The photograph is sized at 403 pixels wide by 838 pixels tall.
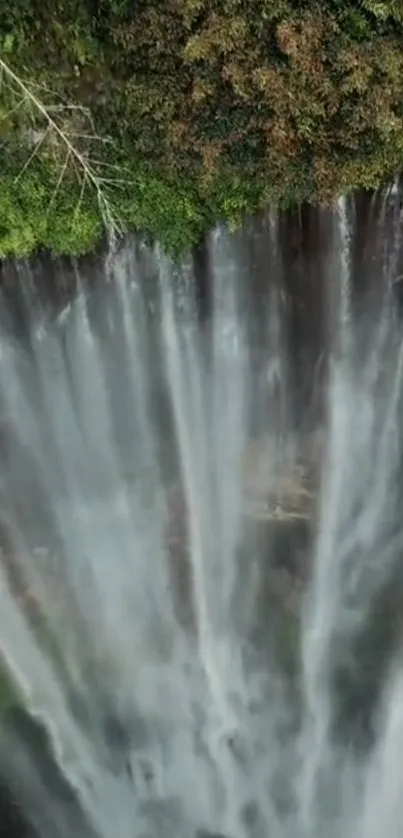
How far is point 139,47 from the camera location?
475 cm

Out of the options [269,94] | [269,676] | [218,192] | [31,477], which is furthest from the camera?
[269,676]

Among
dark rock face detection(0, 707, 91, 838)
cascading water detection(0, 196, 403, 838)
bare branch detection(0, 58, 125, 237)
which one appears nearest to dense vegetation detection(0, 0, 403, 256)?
bare branch detection(0, 58, 125, 237)

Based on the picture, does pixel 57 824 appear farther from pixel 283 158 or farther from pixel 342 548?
pixel 283 158

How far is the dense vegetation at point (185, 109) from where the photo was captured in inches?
181

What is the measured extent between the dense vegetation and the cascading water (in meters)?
0.41

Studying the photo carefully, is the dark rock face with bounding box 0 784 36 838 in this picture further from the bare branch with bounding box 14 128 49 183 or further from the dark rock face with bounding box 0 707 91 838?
the bare branch with bounding box 14 128 49 183

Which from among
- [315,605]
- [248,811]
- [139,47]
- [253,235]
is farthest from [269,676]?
[139,47]

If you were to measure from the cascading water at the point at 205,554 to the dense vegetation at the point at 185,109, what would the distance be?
411 mm

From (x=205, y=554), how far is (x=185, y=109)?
3.01 m

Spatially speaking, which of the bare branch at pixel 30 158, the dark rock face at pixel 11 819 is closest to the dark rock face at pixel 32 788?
the dark rock face at pixel 11 819

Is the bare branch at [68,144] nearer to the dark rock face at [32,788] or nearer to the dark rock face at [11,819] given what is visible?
the dark rock face at [32,788]

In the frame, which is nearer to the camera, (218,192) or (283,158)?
(283,158)

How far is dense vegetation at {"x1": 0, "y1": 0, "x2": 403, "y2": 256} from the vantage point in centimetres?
461

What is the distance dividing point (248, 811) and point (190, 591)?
1.87 meters
